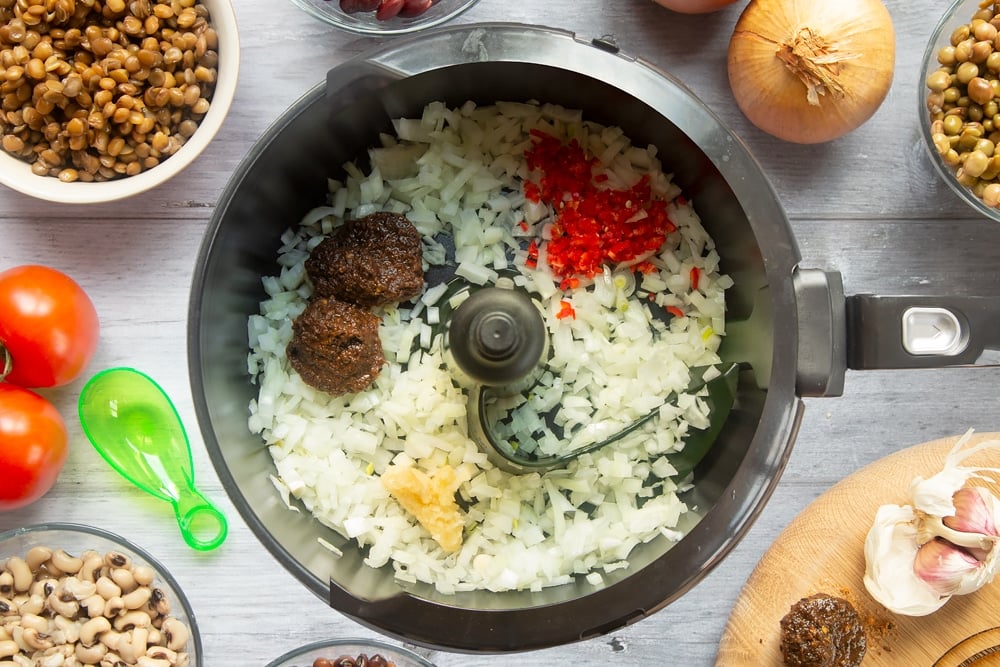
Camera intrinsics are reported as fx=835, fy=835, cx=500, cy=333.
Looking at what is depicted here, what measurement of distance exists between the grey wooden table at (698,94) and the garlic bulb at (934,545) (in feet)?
0.61

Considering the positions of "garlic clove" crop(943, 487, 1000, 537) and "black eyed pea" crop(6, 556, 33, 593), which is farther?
"black eyed pea" crop(6, 556, 33, 593)

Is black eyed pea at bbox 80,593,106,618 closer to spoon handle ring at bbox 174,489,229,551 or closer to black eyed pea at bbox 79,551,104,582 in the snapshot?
black eyed pea at bbox 79,551,104,582

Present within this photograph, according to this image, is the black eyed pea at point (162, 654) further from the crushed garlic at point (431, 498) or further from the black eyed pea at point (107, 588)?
the crushed garlic at point (431, 498)

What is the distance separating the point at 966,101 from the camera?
1.35 meters

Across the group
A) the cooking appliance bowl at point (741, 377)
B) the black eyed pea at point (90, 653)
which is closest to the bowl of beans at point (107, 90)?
the cooking appliance bowl at point (741, 377)

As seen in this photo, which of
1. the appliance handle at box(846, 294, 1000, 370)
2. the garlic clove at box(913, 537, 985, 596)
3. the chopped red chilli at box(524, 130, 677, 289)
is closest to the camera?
the appliance handle at box(846, 294, 1000, 370)

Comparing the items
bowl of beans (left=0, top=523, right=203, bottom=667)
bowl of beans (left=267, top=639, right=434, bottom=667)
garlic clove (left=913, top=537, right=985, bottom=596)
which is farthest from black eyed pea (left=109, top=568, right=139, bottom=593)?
garlic clove (left=913, top=537, right=985, bottom=596)

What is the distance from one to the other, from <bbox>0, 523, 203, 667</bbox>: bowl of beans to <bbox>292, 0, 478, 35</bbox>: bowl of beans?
95cm

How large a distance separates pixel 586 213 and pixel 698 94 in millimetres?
303

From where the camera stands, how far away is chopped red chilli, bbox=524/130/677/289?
1372 mm

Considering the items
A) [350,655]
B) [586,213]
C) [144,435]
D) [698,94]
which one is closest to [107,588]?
[144,435]

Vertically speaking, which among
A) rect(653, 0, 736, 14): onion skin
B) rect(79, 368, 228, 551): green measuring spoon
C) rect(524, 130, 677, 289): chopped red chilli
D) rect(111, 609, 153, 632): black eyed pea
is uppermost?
rect(653, 0, 736, 14): onion skin

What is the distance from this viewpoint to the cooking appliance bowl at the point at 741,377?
112cm

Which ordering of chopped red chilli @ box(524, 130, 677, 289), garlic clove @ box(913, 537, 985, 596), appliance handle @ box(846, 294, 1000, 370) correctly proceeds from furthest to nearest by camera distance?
chopped red chilli @ box(524, 130, 677, 289), garlic clove @ box(913, 537, 985, 596), appliance handle @ box(846, 294, 1000, 370)
